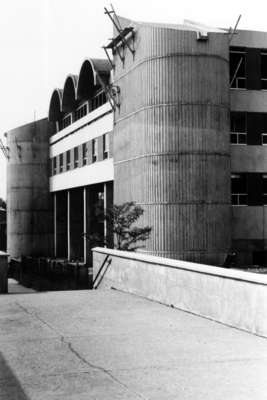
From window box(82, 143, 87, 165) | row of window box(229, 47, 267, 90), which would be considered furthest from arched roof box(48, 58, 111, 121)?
row of window box(229, 47, 267, 90)

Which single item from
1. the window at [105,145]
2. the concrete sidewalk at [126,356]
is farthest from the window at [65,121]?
the concrete sidewalk at [126,356]

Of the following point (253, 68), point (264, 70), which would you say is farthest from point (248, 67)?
point (264, 70)

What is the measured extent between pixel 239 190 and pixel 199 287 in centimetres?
2069

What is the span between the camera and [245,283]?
905 centimetres

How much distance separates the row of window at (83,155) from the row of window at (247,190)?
9.02m

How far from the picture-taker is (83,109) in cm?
4431

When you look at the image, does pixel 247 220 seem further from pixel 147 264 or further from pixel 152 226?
pixel 147 264

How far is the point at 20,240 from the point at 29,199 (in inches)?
148

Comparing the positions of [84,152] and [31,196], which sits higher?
[84,152]

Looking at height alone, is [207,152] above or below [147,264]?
above

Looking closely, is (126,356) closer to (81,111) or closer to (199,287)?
(199,287)

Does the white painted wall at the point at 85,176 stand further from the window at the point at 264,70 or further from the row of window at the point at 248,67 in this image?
the window at the point at 264,70

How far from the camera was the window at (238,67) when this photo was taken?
31.1 metres

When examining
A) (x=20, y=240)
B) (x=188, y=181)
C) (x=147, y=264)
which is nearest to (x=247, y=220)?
(x=188, y=181)
